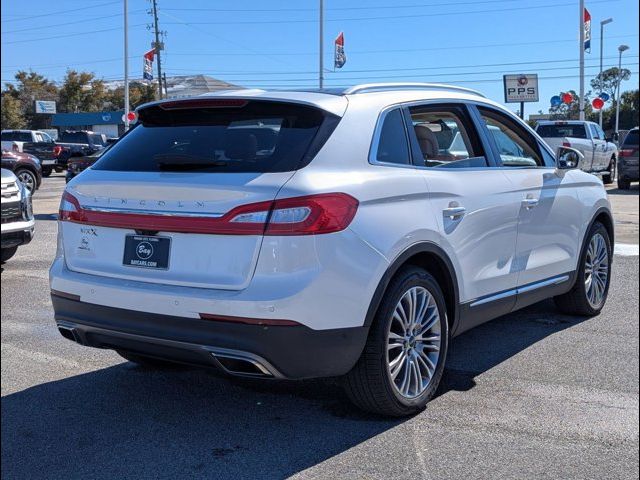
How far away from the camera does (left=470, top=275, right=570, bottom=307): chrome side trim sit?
461 cm

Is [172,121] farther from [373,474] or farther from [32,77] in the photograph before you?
→ [32,77]

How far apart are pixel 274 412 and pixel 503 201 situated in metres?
2.05

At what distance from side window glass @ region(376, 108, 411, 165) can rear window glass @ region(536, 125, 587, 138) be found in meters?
17.8

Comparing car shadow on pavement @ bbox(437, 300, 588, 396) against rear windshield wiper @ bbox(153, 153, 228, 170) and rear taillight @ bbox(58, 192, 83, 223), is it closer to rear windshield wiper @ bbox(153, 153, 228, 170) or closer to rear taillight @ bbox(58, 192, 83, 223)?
rear windshield wiper @ bbox(153, 153, 228, 170)

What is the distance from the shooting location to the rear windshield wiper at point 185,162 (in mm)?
→ 3637

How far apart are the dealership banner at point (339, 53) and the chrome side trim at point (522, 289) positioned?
115ft

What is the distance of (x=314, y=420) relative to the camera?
396 cm

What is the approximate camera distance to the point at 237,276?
3361mm

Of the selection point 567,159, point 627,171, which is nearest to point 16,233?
point 567,159

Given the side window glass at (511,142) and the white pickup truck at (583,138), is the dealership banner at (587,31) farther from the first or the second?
the side window glass at (511,142)

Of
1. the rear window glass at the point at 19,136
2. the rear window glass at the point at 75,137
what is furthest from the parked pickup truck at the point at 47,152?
the rear window glass at the point at 75,137

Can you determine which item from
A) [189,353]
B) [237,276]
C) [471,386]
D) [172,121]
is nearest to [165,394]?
[189,353]

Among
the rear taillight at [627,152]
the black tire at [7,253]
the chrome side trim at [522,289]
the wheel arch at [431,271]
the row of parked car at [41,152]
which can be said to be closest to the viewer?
the wheel arch at [431,271]

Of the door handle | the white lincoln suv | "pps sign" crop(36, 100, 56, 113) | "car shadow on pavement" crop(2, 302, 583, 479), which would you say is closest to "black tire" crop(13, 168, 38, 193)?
"car shadow on pavement" crop(2, 302, 583, 479)
